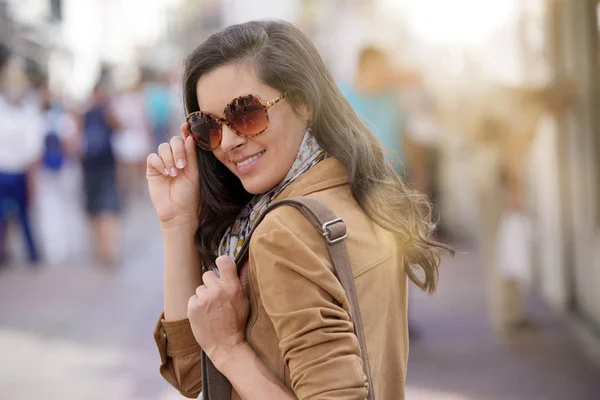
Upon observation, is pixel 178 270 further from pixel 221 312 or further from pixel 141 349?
pixel 141 349

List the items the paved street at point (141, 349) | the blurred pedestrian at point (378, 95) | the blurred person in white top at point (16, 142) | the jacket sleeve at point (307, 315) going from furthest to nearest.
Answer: the blurred person in white top at point (16, 142) → the blurred pedestrian at point (378, 95) → the paved street at point (141, 349) → the jacket sleeve at point (307, 315)

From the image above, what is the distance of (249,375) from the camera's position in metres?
1.54

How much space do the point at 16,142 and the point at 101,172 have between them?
1.08 meters

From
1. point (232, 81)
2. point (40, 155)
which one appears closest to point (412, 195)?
point (232, 81)

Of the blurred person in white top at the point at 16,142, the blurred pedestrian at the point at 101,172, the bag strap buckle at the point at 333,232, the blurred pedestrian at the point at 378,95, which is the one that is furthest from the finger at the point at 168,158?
the blurred pedestrian at the point at 101,172

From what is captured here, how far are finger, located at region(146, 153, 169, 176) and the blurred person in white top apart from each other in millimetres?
8033

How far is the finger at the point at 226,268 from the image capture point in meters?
1.57

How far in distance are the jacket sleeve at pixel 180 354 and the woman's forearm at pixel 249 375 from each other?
215mm

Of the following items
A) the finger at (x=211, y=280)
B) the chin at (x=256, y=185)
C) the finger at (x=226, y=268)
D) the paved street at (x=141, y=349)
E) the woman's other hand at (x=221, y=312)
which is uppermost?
the chin at (x=256, y=185)

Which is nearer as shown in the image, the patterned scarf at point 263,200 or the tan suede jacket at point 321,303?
the tan suede jacket at point 321,303

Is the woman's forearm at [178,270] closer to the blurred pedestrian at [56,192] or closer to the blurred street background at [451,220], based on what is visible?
the blurred street background at [451,220]

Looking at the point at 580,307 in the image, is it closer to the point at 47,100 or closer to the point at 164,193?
the point at 164,193

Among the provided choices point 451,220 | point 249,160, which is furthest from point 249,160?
point 451,220

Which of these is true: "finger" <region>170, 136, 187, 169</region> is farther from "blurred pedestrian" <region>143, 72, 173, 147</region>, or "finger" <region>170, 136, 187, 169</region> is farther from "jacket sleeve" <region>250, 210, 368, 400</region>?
"blurred pedestrian" <region>143, 72, 173, 147</region>
